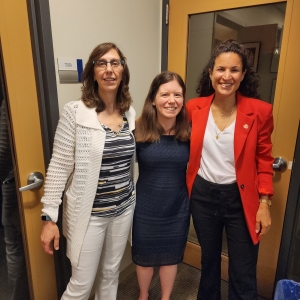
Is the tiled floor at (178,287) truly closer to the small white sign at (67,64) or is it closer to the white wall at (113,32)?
the white wall at (113,32)

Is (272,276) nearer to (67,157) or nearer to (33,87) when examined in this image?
(67,157)

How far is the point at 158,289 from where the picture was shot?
1924mm

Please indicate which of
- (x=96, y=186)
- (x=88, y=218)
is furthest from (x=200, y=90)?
(x=88, y=218)

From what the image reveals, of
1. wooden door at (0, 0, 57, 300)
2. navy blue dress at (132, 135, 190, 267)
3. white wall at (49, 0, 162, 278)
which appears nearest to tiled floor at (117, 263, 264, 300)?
white wall at (49, 0, 162, 278)

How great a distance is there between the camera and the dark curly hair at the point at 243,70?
4.17 feet

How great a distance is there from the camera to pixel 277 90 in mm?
1566

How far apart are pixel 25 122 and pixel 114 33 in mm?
725

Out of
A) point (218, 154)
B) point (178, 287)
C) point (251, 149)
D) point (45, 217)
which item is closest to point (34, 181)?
point (45, 217)

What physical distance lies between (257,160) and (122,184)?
67cm

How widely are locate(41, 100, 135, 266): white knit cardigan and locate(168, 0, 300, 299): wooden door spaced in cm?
97

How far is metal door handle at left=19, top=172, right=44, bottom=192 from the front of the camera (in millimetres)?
1275

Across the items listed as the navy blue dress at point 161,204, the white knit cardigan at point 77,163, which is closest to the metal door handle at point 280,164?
the navy blue dress at point 161,204

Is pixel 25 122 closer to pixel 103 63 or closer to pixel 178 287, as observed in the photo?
pixel 103 63

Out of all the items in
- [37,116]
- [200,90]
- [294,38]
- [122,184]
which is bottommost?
[122,184]
